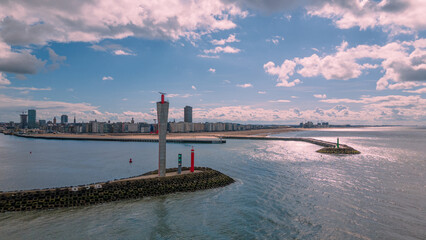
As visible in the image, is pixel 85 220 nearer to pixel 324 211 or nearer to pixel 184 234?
pixel 184 234

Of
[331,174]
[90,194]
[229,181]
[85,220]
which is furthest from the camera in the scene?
[331,174]

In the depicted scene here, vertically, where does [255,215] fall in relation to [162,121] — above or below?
below

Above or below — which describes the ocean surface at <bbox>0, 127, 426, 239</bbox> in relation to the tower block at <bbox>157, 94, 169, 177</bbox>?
below

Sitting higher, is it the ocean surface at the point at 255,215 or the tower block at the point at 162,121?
the tower block at the point at 162,121

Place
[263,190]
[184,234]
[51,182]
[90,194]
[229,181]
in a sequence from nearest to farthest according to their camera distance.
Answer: [184,234], [90,194], [263,190], [229,181], [51,182]

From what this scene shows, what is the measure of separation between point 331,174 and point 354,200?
1453cm

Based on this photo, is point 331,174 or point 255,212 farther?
point 331,174

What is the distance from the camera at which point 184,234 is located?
61.6 feet

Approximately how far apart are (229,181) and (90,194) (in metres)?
17.5

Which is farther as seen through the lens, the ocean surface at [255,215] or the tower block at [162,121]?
the tower block at [162,121]

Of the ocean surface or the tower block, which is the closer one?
the ocean surface

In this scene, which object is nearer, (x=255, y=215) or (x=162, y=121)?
(x=255, y=215)

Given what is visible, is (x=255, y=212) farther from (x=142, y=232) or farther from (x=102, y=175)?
(x=102, y=175)

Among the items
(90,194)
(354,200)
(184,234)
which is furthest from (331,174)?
(90,194)
